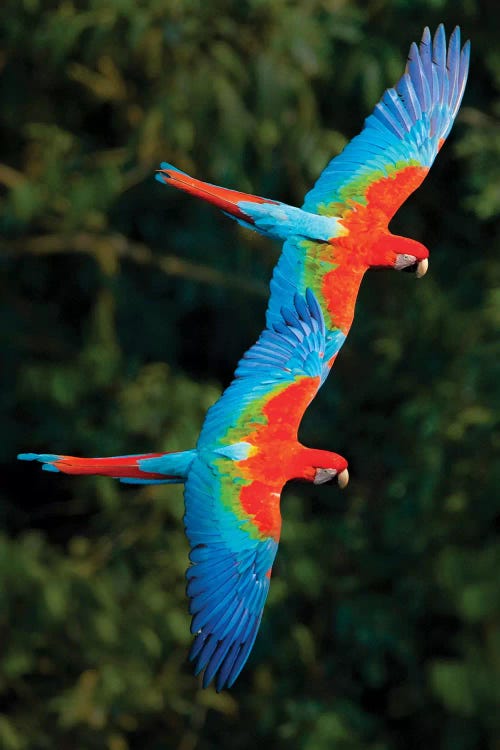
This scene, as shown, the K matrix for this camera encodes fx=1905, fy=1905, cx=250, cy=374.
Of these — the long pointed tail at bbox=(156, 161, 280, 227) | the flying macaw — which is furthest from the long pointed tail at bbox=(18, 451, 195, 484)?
the long pointed tail at bbox=(156, 161, 280, 227)

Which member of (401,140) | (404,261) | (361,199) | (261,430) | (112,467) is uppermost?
(401,140)

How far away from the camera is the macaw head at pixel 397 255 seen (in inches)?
191

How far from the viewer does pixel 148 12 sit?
6.96 m

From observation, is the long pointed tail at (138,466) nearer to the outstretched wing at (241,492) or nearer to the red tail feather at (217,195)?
the outstretched wing at (241,492)

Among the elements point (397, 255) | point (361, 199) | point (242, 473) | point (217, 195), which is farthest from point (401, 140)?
point (242, 473)

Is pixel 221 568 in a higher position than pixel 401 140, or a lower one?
lower

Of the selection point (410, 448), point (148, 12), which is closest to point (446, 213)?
point (410, 448)

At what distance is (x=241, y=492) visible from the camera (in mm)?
4367

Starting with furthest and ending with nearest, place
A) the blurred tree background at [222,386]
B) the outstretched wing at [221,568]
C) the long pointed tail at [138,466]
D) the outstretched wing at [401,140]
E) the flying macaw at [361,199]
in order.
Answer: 1. the blurred tree background at [222,386]
2. the outstretched wing at [401,140]
3. the flying macaw at [361,199]
4. the long pointed tail at [138,466]
5. the outstretched wing at [221,568]

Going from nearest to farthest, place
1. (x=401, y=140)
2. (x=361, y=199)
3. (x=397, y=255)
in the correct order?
(x=397, y=255)
(x=361, y=199)
(x=401, y=140)

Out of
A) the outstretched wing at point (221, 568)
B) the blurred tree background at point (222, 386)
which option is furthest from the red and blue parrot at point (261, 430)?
the blurred tree background at point (222, 386)

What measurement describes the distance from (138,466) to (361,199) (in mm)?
1054

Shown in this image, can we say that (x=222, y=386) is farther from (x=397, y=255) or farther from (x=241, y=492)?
(x=241, y=492)

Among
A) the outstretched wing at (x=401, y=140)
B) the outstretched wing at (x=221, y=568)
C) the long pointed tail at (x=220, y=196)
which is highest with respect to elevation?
the outstretched wing at (x=401, y=140)
